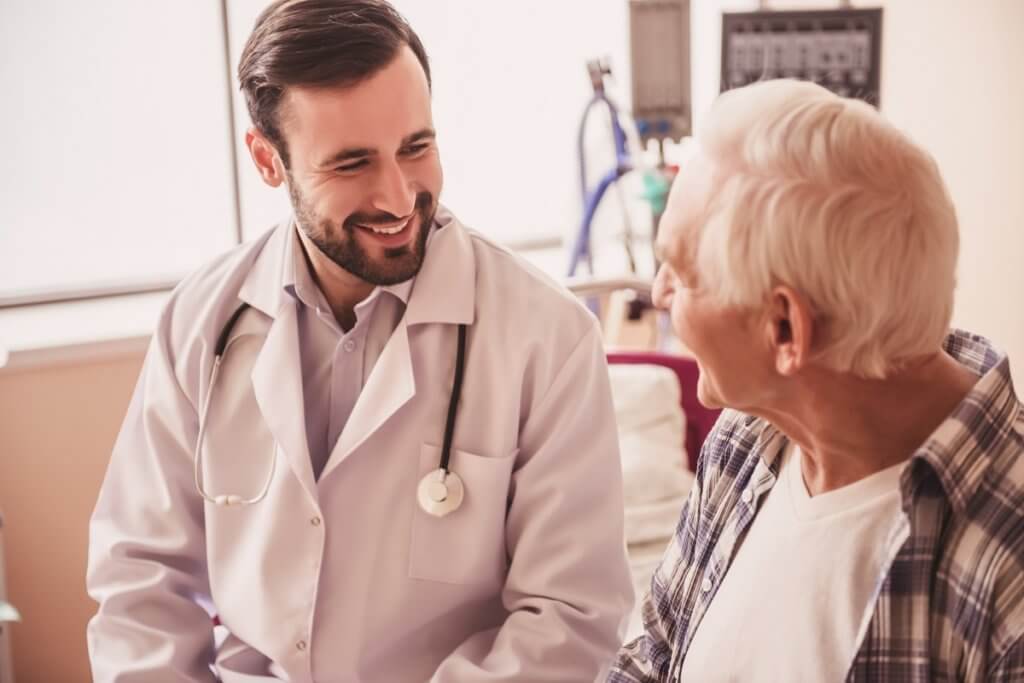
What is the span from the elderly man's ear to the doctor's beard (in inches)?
25.3

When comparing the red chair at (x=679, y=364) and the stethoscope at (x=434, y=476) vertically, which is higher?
the stethoscope at (x=434, y=476)

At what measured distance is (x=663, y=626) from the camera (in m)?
1.42

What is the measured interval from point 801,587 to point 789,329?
27 centimetres

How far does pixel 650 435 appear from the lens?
92.4 inches

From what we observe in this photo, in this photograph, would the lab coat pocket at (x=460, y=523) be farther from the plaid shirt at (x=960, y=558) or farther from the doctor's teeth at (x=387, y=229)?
the plaid shirt at (x=960, y=558)

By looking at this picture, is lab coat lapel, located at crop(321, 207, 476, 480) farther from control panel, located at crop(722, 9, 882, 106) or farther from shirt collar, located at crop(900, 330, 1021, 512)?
control panel, located at crop(722, 9, 882, 106)

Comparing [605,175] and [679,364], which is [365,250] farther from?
[605,175]

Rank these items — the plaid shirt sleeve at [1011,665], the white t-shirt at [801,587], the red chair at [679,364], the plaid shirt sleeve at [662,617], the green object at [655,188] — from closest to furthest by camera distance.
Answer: the plaid shirt sleeve at [1011,665] < the white t-shirt at [801,587] < the plaid shirt sleeve at [662,617] < the red chair at [679,364] < the green object at [655,188]

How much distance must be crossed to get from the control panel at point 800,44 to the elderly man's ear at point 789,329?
94.9 inches

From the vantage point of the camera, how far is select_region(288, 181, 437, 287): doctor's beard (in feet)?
5.22

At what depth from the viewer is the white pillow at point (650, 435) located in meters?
2.31

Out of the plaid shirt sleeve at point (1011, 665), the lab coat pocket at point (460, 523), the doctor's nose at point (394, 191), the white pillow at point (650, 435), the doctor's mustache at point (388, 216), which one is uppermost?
the doctor's nose at point (394, 191)

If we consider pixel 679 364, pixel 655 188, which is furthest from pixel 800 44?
pixel 679 364

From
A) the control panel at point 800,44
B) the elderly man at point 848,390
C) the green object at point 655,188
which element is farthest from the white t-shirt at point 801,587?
the control panel at point 800,44
